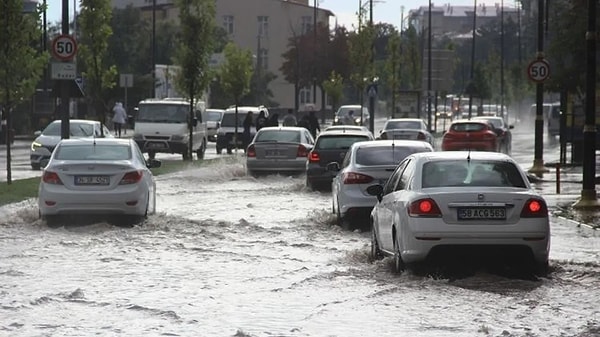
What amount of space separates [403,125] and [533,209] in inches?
1438

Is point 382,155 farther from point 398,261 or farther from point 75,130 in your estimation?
point 75,130

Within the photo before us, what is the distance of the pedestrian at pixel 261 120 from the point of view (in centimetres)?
5401

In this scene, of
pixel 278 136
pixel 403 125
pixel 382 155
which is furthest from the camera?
pixel 403 125

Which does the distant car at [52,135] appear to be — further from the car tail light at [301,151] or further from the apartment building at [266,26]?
the apartment building at [266,26]

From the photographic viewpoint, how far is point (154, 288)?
1444cm

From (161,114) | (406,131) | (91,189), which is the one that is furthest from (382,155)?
(161,114)

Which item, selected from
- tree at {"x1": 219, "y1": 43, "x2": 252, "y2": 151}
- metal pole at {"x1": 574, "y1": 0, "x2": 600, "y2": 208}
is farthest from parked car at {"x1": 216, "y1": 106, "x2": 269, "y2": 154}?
metal pole at {"x1": 574, "y1": 0, "x2": 600, "y2": 208}

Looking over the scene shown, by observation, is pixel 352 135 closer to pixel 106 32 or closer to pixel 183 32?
pixel 106 32

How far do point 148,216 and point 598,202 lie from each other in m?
8.78

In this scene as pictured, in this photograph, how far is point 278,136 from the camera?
124ft

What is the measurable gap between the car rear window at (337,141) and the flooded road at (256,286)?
8.15 metres

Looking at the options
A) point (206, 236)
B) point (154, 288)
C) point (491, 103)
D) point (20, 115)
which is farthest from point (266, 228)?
point (491, 103)

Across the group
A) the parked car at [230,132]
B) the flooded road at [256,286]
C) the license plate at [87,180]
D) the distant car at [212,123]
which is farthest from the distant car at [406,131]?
the flooded road at [256,286]

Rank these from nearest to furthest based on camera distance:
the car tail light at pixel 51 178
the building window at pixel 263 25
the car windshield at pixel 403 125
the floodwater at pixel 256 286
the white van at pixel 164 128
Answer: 1. the floodwater at pixel 256 286
2. the car tail light at pixel 51 178
3. the white van at pixel 164 128
4. the car windshield at pixel 403 125
5. the building window at pixel 263 25
